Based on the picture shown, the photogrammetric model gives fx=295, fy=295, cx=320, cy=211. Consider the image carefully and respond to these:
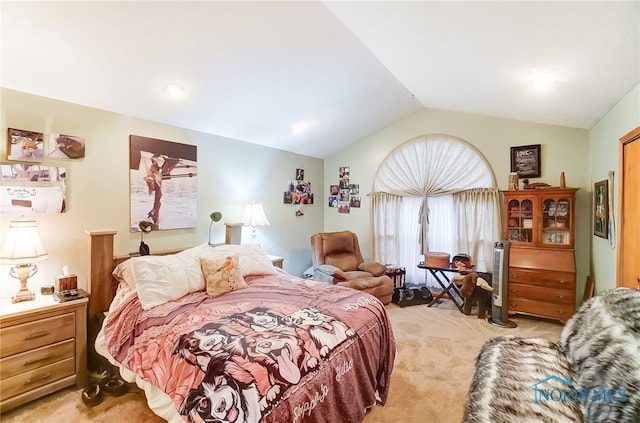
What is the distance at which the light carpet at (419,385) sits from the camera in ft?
6.45

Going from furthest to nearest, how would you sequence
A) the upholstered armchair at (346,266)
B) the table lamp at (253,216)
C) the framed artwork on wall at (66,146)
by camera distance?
the upholstered armchair at (346,266) → the table lamp at (253,216) → the framed artwork on wall at (66,146)

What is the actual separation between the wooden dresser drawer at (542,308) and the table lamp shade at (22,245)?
15.5ft

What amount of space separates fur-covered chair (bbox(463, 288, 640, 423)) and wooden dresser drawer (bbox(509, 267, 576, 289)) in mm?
2349

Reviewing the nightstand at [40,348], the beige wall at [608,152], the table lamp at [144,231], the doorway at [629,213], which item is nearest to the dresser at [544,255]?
the beige wall at [608,152]

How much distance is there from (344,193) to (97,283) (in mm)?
3863

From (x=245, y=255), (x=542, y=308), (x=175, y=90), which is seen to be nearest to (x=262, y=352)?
(x=245, y=255)

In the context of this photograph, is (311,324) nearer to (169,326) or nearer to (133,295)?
(169,326)

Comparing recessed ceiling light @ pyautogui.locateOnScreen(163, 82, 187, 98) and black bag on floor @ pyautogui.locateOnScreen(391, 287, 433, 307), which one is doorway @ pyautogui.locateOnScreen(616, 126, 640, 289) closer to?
black bag on floor @ pyautogui.locateOnScreen(391, 287, 433, 307)

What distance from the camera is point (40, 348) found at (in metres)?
2.10

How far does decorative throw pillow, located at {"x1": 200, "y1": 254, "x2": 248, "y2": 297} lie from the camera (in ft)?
8.11

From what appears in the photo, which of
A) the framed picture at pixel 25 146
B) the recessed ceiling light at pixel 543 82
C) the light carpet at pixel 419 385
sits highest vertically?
the recessed ceiling light at pixel 543 82

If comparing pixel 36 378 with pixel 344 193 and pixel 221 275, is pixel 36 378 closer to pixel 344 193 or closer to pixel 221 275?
pixel 221 275

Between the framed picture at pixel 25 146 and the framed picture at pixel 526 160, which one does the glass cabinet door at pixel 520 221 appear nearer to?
the framed picture at pixel 526 160

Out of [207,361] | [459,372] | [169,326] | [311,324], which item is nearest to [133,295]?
[169,326]
